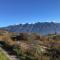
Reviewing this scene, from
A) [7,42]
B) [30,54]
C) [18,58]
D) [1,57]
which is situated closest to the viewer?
[1,57]

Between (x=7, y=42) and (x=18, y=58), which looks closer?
(x=18, y=58)

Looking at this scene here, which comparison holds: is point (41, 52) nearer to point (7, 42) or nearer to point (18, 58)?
point (18, 58)

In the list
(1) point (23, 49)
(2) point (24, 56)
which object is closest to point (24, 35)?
(1) point (23, 49)

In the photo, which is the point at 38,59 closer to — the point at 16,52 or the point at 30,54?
the point at 30,54

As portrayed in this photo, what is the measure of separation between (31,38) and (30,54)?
10.3 meters

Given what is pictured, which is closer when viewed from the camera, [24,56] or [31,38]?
[24,56]

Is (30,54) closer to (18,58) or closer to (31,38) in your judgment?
(18,58)

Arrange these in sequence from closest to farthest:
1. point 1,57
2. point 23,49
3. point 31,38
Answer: point 1,57 → point 23,49 → point 31,38

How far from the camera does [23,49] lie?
21234 mm

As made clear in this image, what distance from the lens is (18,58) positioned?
1830 centimetres

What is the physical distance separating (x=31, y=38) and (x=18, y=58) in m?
11.5

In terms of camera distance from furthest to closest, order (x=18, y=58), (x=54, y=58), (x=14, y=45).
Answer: (x=14, y=45), (x=18, y=58), (x=54, y=58)

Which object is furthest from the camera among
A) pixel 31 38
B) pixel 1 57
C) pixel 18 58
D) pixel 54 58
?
pixel 31 38

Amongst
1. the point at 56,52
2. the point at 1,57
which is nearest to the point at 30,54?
the point at 56,52
